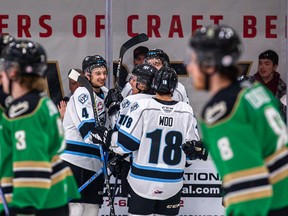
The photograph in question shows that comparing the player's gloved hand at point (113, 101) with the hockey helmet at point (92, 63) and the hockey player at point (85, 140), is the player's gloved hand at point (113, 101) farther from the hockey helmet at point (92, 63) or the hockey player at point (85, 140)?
the hockey helmet at point (92, 63)

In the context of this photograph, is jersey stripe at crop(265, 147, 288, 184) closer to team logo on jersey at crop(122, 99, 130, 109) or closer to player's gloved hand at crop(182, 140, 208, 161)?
player's gloved hand at crop(182, 140, 208, 161)

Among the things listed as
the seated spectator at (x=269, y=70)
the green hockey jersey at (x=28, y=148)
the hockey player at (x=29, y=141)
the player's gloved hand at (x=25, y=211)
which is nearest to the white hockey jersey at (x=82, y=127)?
the seated spectator at (x=269, y=70)

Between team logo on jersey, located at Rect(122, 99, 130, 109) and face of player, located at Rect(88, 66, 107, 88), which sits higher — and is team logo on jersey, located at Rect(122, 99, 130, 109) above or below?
below

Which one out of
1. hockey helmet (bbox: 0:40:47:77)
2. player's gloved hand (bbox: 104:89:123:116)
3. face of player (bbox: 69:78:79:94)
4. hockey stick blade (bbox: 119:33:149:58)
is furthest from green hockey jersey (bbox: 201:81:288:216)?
face of player (bbox: 69:78:79:94)

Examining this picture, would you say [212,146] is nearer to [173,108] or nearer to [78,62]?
[173,108]

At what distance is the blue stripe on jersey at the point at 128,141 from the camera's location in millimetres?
5633

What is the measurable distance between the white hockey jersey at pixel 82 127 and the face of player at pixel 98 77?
2.8 inches

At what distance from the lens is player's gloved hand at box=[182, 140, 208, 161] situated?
565 cm

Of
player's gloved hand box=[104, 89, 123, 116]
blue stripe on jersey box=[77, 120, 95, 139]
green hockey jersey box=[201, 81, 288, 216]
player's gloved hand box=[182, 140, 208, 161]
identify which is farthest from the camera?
player's gloved hand box=[104, 89, 123, 116]

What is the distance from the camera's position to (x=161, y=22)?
24.0 ft

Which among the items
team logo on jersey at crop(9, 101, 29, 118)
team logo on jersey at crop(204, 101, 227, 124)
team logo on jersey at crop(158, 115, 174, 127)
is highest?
team logo on jersey at crop(204, 101, 227, 124)

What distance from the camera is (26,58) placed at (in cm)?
368

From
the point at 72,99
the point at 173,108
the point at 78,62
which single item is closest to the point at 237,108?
the point at 173,108

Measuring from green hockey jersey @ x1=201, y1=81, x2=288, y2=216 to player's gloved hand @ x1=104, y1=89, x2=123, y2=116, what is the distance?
9.64 feet
